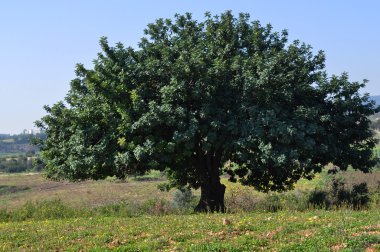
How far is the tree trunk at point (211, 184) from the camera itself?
2058 centimetres

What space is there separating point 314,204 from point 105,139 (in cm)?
863

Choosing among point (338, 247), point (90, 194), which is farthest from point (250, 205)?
point (90, 194)

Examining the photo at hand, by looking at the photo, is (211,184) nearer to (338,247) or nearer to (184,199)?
(184,199)

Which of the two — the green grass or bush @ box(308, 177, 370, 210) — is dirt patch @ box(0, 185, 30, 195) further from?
the green grass

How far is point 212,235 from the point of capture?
1127 centimetres

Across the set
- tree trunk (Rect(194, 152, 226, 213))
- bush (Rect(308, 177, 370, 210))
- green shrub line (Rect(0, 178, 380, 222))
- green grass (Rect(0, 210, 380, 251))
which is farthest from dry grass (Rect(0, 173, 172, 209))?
green grass (Rect(0, 210, 380, 251))

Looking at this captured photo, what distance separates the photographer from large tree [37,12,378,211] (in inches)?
688

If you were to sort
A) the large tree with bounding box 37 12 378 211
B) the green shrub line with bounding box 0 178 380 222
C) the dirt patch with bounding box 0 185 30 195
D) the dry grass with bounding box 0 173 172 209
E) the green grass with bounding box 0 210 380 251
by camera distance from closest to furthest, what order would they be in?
the green grass with bounding box 0 210 380 251 → the large tree with bounding box 37 12 378 211 → the green shrub line with bounding box 0 178 380 222 → the dry grass with bounding box 0 173 172 209 → the dirt patch with bounding box 0 185 30 195

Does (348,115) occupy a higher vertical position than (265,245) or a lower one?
higher

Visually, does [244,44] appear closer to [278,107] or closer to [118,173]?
[278,107]

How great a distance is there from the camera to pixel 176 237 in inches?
445

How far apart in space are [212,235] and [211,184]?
9.54m

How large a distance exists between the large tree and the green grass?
4057 mm

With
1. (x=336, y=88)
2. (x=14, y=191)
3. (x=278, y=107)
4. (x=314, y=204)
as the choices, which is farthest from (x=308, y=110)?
(x=14, y=191)
